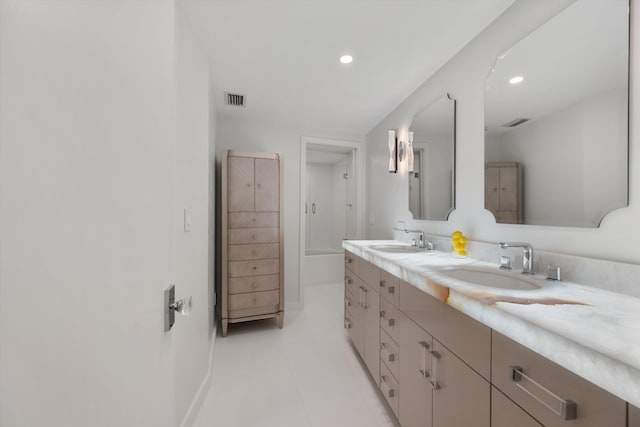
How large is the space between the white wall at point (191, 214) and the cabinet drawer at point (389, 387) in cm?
115

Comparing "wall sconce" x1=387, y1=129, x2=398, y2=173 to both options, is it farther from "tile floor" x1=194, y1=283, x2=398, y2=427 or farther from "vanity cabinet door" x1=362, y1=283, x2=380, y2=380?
"tile floor" x1=194, y1=283, x2=398, y2=427

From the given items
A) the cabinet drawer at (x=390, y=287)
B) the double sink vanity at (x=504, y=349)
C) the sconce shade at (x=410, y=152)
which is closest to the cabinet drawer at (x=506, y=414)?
the double sink vanity at (x=504, y=349)

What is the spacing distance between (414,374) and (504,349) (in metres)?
0.62

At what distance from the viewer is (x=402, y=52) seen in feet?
5.80

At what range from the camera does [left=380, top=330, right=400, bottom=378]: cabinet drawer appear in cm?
139

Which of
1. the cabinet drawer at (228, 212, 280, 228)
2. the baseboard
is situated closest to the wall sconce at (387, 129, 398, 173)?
the cabinet drawer at (228, 212, 280, 228)

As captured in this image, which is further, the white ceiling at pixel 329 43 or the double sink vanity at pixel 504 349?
the white ceiling at pixel 329 43

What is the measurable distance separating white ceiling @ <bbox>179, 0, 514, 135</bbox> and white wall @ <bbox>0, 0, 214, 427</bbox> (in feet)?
3.71

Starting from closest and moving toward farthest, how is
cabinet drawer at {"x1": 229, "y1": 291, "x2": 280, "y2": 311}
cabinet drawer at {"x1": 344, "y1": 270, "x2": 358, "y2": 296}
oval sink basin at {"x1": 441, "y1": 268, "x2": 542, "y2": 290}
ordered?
oval sink basin at {"x1": 441, "y1": 268, "x2": 542, "y2": 290}
cabinet drawer at {"x1": 344, "y1": 270, "x2": 358, "y2": 296}
cabinet drawer at {"x1": 229, "y1": 291, "x2": 280, "y2": 311}

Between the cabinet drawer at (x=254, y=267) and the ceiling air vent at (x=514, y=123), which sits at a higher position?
the ceiling air vent at (x=514, y=123)

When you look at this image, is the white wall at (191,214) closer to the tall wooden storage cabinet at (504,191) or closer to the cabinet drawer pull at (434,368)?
the cabinet drawer pull at (434,368)

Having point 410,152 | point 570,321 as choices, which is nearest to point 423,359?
point 570,321

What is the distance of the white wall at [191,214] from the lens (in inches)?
51.0

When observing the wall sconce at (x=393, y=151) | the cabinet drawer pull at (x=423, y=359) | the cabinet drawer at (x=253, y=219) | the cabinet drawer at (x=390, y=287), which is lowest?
the cabinet drawer pull at (x=423, y=359)
